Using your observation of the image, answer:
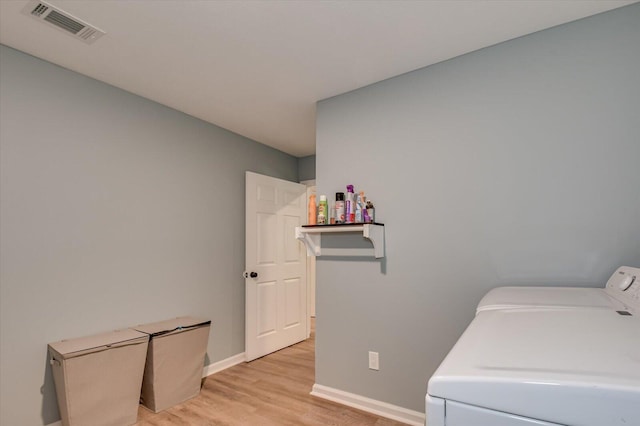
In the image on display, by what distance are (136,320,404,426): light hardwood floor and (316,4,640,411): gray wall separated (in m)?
0.20

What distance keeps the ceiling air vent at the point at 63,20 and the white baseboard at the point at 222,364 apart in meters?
2.60

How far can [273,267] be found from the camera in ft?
12.4

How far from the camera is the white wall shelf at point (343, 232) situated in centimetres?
228

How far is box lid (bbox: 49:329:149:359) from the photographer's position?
1.99 m

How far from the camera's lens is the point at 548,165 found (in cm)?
184

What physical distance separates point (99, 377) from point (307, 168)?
10.0 ft

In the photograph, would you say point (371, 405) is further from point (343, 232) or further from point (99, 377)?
point (99, 377)

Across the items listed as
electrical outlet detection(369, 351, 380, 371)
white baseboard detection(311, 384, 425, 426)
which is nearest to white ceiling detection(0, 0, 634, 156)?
electrical outlet detection(369, 351, 380, 371)

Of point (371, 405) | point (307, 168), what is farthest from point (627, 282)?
point (307, 168)

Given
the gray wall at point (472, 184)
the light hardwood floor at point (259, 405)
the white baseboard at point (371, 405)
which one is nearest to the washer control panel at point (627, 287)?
the gray wall at point (472, 184)

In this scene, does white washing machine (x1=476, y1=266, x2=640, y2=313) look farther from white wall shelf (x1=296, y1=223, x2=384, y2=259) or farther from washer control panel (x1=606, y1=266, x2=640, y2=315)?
white wall shelf (x1=296, y1=223, x2=384, y2=259)

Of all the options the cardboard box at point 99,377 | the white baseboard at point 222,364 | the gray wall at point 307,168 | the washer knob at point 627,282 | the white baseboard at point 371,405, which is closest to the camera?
the washer knob at point 627,282

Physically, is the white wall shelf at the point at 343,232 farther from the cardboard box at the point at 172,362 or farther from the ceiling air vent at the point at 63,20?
the ceiling air vent at the point at 63,20

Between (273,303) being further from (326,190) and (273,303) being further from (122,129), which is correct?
(122,129)
